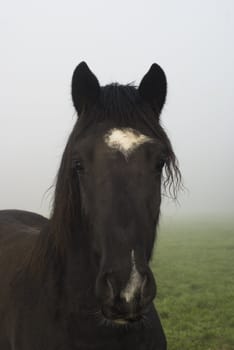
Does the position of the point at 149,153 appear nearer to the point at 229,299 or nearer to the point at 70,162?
the point at 70,162

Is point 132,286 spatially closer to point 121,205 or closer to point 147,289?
point 147,289

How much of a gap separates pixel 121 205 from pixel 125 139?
1.14ft

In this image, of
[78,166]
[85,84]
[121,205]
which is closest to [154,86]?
[85,84]

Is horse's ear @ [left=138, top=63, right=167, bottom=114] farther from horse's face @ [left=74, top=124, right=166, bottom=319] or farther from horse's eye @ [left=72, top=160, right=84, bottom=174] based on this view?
horse's eye @ [left=72, top=160, right=84, bottom=174]

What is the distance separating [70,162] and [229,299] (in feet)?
18.8

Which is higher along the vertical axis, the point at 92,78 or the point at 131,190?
the point at 92,78

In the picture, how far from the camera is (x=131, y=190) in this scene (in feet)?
5.66

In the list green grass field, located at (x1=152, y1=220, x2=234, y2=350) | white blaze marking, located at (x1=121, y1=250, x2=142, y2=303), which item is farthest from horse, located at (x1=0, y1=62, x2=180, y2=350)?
green grass field, located at (x1=152, y1=220, x2=234, y2=350)

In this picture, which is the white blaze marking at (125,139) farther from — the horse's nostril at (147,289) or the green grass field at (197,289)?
the green grass field at (197,289)

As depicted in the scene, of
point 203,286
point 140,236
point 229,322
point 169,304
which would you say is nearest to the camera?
point 140,236

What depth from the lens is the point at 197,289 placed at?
742cm

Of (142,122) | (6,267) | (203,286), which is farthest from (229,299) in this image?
(142,122)

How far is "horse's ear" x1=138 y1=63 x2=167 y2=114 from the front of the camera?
2170mm

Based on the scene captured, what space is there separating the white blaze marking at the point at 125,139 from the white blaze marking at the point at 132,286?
1.81ft
